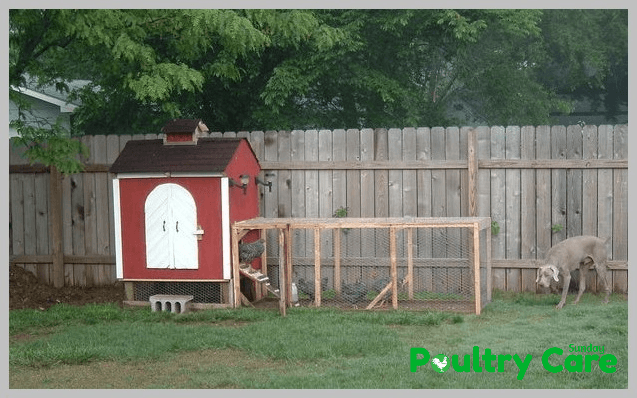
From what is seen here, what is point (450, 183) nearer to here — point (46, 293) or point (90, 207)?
point (90, 207)

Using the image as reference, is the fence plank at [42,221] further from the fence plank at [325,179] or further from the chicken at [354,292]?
the chicken at [354,292]

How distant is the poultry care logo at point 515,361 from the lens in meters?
8.02

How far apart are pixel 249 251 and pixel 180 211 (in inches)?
40.2

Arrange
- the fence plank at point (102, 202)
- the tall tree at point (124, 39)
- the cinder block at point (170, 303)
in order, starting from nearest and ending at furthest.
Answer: the tall tree at point (124, 39)
the cinder block at point (170, 303)
the fence plank at point (102, 202)

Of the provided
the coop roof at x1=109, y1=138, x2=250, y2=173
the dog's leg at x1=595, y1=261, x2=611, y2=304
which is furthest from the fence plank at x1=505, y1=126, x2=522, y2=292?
the coop roof at x1=109, y1=138, x2=250, y2=173

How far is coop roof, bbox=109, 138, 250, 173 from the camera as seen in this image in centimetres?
1175

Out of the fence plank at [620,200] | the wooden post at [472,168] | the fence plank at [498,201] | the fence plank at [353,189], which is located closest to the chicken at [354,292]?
the fence plank at [353,189]

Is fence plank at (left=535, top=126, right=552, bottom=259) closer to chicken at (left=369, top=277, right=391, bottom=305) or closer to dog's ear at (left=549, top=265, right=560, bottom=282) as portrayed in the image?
dog's ear at (left=549, top=265, right=560, bottom=282)

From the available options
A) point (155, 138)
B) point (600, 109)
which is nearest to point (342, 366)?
point (155, 138)

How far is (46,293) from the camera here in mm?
13008

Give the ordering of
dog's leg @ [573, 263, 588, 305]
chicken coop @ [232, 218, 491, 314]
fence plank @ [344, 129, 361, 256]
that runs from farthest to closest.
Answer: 1. fence plank @ [344, 129, 361, 256]
2. dog's leg @ [573, 263, 588, 305]
3. chicken coop @ [232, 218, 491, 314]

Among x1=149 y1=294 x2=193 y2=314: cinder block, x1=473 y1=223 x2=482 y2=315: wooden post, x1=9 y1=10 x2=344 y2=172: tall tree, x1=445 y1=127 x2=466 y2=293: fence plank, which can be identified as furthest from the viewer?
x1=445 y1=127 x2=466 y2=293: fence plank

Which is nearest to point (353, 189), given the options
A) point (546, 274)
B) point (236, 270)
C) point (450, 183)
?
point (450, 183)

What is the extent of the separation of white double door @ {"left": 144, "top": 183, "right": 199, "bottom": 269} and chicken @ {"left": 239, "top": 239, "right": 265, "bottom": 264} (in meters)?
0.57
